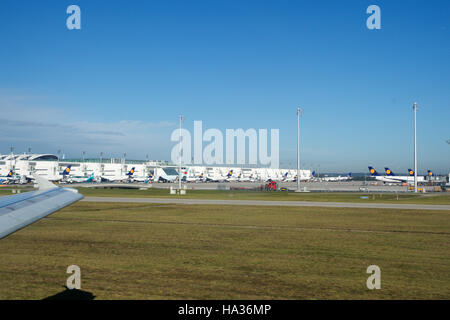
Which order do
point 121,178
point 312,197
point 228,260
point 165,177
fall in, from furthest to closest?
1. point 165,177
2. point 121,178
3. point 312,197
4. point 228,260

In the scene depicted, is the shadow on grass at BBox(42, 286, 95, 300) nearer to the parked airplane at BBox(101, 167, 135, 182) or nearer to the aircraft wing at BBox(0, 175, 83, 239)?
the aircraft wing at BBox(0, 175, 83, 239)

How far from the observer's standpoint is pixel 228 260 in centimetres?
1366

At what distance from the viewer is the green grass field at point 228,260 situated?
10039 mm

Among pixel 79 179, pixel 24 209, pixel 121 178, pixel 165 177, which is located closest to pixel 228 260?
pixel 24 209

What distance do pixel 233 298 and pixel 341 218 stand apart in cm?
2073

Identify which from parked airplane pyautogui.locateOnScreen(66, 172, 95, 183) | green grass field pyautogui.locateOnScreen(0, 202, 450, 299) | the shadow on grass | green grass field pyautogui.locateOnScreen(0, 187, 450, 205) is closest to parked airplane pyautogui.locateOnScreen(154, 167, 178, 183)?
parked airplane pyautogui.locateOnScreen(66, 172, 95, 183)

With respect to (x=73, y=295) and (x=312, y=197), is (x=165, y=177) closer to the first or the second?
(x=312, y=197)

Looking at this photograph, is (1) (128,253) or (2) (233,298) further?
(1) (128,253)

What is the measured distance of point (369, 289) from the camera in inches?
400

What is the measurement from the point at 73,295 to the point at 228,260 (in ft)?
19.5

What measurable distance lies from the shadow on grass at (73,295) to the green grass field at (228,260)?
9.2 inches

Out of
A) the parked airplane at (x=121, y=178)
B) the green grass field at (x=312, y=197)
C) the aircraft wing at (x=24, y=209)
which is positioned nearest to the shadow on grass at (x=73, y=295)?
the aircraft wing at (x=24, y=209)
